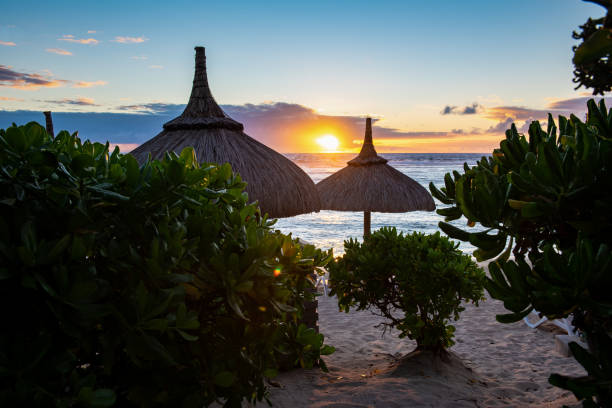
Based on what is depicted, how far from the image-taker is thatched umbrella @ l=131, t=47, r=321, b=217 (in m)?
5.94

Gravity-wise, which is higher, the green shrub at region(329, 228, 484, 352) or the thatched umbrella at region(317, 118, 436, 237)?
the thatched umbrella at region(317, 118, 436, 237)

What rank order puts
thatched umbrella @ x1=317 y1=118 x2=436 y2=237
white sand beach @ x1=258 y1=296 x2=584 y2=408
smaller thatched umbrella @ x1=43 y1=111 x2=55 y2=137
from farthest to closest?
1. thatched umbrella @ x1=317 y1=118 x2=436 y2=237
2. smaller thatched umbrella @ x1=43 y1=111 x2=55 y2=137
3. white sand beach @ x1=258 y1=296 x2=584 y2=408

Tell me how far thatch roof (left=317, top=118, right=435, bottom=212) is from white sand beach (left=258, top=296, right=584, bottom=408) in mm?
3376

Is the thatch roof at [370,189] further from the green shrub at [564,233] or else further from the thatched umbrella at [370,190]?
the green shrub at [564,233]

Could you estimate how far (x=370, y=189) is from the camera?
10445 mm

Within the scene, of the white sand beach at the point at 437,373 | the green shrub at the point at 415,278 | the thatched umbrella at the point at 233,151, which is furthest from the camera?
the thatched umbrella at the point at 233,151

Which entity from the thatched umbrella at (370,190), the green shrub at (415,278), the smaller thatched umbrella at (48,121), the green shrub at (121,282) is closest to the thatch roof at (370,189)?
the thatched umbrella at (370,190)

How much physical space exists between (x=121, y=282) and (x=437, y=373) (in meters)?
4.06

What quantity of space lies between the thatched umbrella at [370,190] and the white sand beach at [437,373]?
3.37 metres

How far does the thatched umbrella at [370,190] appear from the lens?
33.7 ft

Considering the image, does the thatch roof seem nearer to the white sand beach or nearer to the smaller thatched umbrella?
the white sand beach

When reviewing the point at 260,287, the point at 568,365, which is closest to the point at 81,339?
the point at 260,287

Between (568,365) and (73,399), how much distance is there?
246 inches

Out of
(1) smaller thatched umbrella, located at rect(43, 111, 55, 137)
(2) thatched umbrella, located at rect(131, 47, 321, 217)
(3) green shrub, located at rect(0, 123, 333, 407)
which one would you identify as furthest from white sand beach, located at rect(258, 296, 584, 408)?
(1) smaller thatched umbrella, located at rect(43, 111, 55, 137)
